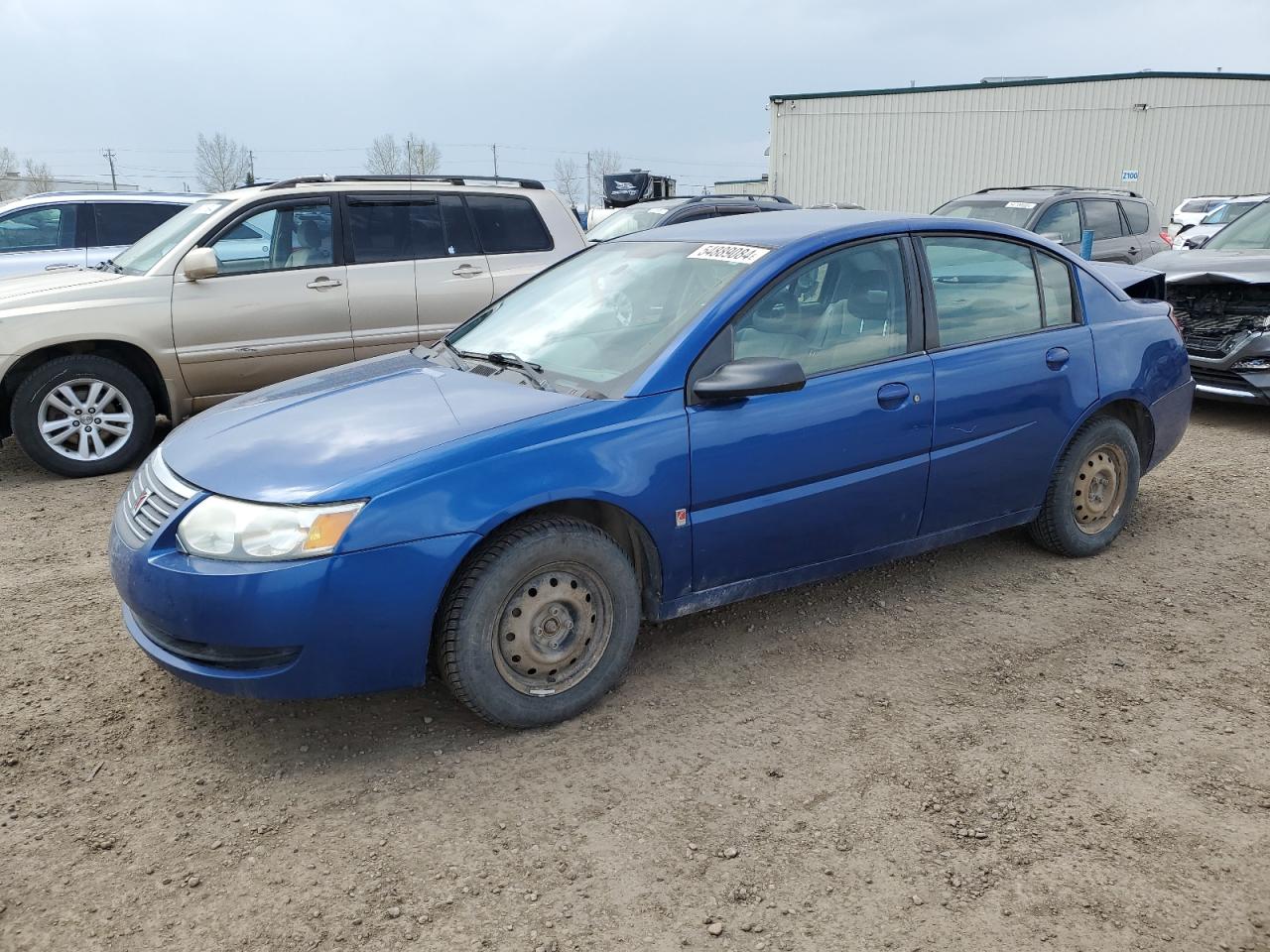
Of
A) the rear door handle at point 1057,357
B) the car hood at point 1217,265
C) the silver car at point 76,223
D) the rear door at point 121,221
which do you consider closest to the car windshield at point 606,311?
the rear door handle at point 1057,357

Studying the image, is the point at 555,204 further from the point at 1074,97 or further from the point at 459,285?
the point at 1074,97

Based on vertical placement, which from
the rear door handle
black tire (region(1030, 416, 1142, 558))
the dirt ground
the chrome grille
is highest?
the rear door handle

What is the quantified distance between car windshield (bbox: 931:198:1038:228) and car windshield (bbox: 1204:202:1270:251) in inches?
85.8

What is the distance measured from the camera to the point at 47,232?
34.3 ft

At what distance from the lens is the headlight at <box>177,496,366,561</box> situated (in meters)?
2.81

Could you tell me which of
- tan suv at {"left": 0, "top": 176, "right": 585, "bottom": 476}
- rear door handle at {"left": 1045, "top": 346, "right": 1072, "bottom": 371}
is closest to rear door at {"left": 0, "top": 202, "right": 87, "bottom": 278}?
tan suv at {"left": 0, "top": 176, "right": 585, "bottom": 476}

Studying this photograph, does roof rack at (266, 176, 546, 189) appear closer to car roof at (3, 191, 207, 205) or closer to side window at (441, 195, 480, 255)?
side window at (441, 195, 480, 255)

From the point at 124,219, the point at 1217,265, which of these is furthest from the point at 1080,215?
the point at 124,219

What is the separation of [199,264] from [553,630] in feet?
14.2

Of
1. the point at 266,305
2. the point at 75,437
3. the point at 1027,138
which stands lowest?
the point at 75,437

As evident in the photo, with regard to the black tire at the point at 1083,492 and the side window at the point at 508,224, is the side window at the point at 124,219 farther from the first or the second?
the black tire at the point at 1083,492

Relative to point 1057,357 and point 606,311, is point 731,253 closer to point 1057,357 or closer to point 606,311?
point 606,311

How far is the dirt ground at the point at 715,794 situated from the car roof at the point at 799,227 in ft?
4.93

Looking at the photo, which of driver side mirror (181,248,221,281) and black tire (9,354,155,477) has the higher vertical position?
driver side mirror (181,248,221,281)
